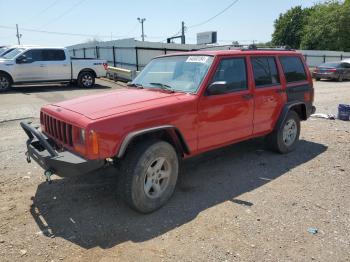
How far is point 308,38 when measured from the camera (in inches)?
1923

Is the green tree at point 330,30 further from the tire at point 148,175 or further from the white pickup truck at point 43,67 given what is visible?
the tire at point 148,175

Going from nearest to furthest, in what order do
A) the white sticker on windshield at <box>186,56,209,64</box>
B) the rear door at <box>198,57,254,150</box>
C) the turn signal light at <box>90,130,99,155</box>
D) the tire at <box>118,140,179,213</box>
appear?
the turn signal light at <box>90,130,99,155</box> < the tire at <box>118,140,179,213</box> < the rear door at <box>198,57,254,150</box> < the white sticker on windshield at <box>186,56,209,64</box>

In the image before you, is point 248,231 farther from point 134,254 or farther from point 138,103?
point 138,103

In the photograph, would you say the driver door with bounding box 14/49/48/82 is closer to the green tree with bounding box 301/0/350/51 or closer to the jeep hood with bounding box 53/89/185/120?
the jeep hood with bounding box 53/89/185/120

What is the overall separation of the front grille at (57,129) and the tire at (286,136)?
3664mm

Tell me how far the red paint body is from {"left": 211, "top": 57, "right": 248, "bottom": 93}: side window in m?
0.08

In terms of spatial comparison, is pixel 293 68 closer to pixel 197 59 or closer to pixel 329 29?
pixel 197 59

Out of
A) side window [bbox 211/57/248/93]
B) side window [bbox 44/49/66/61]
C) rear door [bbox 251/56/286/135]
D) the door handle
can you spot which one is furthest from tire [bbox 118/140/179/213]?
side window [bbox 44/49/66/61]

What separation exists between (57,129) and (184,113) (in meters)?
1.56

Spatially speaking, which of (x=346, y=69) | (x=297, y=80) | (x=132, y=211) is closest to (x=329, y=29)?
(x=346, y=69)

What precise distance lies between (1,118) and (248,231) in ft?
25.8

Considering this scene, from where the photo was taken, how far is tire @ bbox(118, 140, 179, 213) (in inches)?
152

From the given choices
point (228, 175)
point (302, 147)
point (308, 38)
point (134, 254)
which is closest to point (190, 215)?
point (134, 254)

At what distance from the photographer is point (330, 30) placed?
153ft
